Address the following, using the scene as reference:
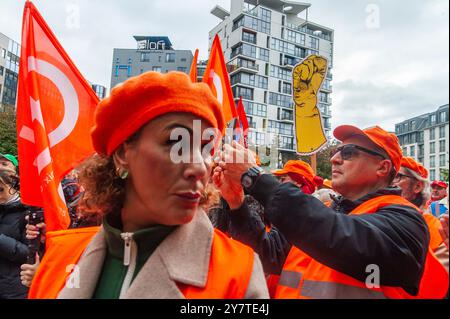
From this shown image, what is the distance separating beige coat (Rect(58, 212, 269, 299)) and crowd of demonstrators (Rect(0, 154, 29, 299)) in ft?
7.23

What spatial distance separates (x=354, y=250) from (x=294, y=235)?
261 mm

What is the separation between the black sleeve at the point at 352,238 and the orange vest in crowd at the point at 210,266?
340 millimetres

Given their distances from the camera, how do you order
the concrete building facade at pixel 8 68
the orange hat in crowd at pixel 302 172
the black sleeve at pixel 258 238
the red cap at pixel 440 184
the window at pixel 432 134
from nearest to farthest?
the black sleeve at pixel 258 238, the orange hat in crowd at pixel 302 172, the red cap at pixel 440 184, the concrete building facade at pixel 8 68, the window at pixel 432 134

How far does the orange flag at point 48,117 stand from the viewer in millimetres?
2738

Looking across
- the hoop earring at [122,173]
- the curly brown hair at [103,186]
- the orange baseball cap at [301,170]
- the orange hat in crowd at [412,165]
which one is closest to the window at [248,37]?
the orange baseball cap at [301,170]

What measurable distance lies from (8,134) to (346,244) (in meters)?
27.7

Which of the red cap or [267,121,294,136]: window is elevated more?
[267,121,294,136]: window

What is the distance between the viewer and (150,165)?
1.50 metres

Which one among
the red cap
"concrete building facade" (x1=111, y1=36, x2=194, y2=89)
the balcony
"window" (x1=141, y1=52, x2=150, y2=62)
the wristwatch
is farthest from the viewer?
"window" (x1=141, y1=52, x2=150, y2=62)

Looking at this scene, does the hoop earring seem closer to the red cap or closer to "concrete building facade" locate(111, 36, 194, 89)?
the red cap

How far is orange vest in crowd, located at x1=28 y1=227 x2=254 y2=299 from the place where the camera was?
4.50 ft

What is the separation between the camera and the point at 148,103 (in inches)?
60.3

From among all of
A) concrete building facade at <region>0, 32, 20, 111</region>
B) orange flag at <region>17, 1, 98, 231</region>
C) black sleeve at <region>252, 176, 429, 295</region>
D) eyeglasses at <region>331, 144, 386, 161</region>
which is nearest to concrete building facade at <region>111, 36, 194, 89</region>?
concrete building facade at <region>0, 32, 20, 111</region>

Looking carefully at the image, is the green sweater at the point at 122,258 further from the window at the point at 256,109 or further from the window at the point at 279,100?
the window at the point at 279,100
